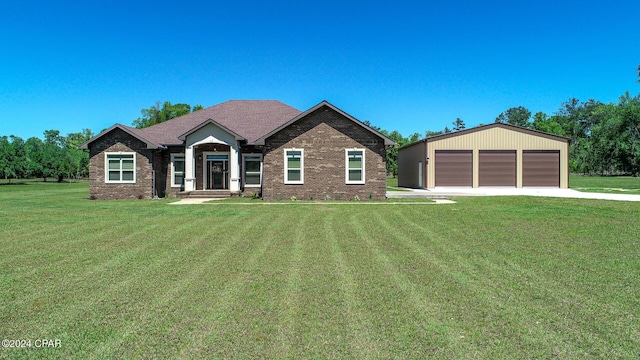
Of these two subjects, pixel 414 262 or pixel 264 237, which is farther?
pixel 264 237

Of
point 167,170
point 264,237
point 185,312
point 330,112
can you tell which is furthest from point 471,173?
point 185,312

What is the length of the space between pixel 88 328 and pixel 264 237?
17.7 ft

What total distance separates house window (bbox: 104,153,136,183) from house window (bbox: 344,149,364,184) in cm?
1222

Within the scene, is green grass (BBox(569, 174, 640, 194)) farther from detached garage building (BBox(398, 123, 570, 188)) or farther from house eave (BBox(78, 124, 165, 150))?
house eave (BBox(78, 124, 165, 150))

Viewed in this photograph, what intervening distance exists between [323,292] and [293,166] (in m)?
16.0

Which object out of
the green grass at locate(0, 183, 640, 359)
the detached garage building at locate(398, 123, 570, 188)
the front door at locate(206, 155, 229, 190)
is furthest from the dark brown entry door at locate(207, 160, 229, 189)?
the detached garage building at locate(398, 123, 570, 188)

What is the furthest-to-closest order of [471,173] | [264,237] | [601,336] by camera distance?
1. [471,173]
2. [264,237]
3. [601,336]

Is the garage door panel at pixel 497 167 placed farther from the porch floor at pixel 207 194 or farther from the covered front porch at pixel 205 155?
the porch floor at pixel 207 194

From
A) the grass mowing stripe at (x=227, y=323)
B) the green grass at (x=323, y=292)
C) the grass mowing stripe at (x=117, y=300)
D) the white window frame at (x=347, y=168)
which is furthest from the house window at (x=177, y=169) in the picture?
the grass mowing stripe at (x=227, y=323)

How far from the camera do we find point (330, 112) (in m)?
20.8

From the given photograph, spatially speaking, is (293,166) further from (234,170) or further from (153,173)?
(153,173)

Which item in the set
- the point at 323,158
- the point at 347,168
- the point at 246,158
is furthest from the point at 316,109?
the point at 246,158

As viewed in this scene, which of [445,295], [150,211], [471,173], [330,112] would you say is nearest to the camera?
[445,295]

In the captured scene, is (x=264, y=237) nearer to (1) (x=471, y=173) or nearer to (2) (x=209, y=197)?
(2) (x=209, y=197)
